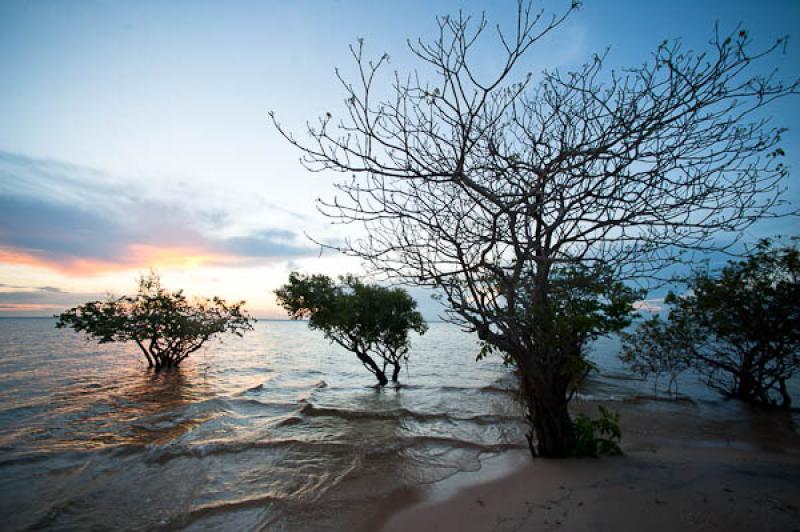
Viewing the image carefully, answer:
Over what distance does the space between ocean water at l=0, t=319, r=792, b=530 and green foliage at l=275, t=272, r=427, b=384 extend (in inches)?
118

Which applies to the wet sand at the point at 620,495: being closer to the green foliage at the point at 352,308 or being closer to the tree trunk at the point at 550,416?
the tree trunk at the point at 550,416

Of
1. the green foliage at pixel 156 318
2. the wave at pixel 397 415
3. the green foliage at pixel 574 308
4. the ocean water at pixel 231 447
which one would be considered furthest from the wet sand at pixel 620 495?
the green foliage at pixel 156 318

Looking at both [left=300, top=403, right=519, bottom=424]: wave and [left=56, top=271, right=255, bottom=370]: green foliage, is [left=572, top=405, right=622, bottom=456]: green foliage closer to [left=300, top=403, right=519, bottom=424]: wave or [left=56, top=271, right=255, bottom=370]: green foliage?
[left=300, top=403, right=519, bottom=424]: wave

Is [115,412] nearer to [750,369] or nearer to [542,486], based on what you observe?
[542,486]

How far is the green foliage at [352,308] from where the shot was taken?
53.2 ft

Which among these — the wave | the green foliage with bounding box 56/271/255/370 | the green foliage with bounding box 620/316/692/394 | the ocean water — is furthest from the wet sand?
the green foliage with bounding box 56/271/255/370

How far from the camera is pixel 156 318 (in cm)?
2055

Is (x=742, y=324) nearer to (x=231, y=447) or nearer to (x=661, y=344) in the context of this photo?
(x=661, y=344)

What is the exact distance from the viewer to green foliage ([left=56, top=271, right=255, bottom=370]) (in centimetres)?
1945

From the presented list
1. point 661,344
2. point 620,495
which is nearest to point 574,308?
point 620,495

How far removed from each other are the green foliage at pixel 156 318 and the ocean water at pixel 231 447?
2.81 m

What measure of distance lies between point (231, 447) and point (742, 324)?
16.4 meters

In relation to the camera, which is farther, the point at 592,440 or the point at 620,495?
the point at 592,440

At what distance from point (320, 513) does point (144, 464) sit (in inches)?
210
